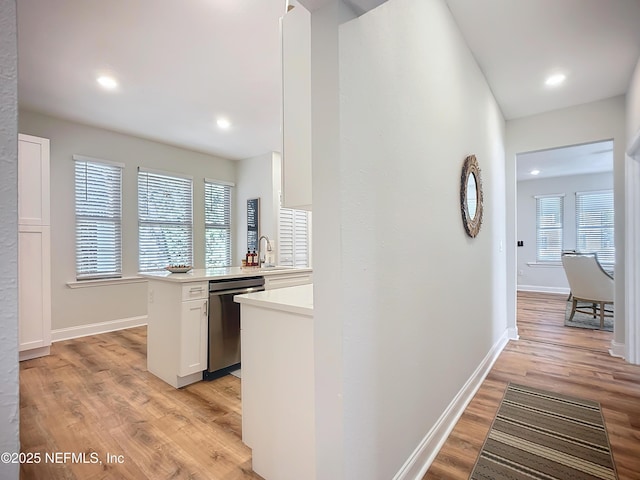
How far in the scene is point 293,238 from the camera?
18.6 ft

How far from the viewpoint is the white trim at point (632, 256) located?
2943 millimetres

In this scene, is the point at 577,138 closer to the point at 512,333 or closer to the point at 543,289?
the point at 512,333

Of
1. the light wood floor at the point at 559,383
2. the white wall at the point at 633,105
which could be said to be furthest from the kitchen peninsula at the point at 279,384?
the white wall at the point at 633,105

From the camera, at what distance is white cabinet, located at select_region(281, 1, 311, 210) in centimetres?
144

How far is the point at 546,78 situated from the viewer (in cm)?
293

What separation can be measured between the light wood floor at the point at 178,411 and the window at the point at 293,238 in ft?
8.59

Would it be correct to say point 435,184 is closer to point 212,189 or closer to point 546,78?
point 546,78

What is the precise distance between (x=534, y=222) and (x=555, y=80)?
5211 mm

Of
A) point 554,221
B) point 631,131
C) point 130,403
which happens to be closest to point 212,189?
point 130,403

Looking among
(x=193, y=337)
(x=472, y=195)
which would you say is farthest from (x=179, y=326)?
(x=472, y=195)

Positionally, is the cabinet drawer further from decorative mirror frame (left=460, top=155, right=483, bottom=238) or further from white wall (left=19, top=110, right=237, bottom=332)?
white wall (left=19, top=110, right=237, bottom=332)

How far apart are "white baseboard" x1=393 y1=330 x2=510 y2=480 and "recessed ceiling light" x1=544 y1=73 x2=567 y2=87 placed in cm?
265

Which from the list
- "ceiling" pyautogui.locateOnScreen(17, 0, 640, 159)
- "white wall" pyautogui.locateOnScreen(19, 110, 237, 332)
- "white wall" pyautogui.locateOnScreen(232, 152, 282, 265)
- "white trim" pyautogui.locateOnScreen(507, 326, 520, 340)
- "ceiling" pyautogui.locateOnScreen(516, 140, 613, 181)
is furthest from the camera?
"white wall" pyautogui.locateOnScreen(232, 152, 282, 265)

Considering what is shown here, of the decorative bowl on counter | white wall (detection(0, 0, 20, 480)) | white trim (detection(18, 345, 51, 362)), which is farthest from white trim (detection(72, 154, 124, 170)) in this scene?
white wall (detection(0, 0, 20, 480))
